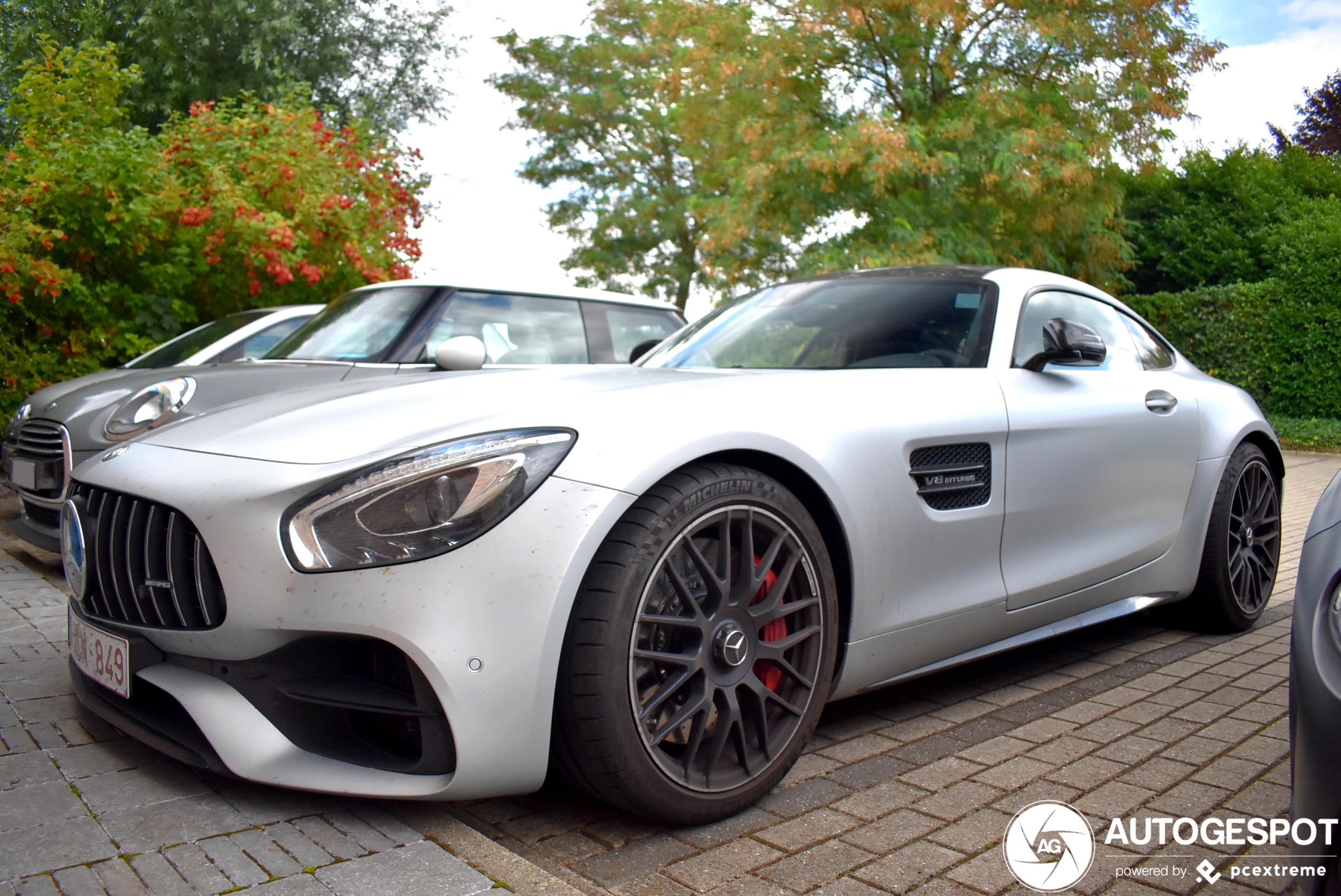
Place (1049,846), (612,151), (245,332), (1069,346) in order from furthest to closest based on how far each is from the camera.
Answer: (612,151), (245,332), (1069,346), (1049,846)

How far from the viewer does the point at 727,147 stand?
750 inches

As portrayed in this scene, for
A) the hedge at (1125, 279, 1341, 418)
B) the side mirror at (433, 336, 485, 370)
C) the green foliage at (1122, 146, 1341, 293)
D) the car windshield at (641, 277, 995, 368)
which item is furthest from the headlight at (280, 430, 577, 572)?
the green foliage at (1122, 146, 1341, 293)

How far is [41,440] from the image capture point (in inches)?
213

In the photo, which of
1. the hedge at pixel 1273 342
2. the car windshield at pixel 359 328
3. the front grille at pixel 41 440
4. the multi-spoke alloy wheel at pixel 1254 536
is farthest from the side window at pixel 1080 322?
the hedge at pixel 1273 342

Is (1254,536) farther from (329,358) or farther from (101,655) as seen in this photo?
(329,358)

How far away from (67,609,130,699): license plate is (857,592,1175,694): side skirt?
1.89 m

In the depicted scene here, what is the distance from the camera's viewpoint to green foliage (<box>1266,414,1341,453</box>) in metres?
14.5

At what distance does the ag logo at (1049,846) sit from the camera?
2275 mm

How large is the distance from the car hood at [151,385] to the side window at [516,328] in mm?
674

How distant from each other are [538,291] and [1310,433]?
1273cm

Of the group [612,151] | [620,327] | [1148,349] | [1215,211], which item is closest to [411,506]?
[1148,349]

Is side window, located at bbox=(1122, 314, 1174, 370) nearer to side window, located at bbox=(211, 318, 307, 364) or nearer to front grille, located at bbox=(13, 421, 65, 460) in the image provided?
front grille, located at bbox=(13, 421, 65, 460)

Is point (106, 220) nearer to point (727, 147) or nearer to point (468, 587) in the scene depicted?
point (468, 587)

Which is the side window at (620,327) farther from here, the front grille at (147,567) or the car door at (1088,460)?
the front grille at (147,567)
